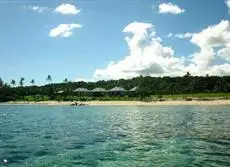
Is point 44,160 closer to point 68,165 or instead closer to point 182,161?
point 68,165

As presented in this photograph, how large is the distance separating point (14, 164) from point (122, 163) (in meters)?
6.76

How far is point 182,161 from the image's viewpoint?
25781 millimetres

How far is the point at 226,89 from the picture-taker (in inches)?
7136

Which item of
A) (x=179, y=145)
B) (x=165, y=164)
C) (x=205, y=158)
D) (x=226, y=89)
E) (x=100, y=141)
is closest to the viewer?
(x=165, y=164)

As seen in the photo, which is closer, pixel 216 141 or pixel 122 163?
pixel 122 163

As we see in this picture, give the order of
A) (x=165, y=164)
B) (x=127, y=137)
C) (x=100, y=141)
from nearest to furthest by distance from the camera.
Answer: (x=165, y=164), (x=100, y=141), (x=127, y=137)

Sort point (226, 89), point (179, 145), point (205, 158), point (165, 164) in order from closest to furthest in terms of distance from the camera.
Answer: point (165, 164) < point (205, 158) < point (179, 145) < point (226, 89)

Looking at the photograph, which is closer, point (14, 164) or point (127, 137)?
point (14, 164)

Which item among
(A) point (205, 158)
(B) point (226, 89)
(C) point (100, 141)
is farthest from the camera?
(B) point (226, 89)

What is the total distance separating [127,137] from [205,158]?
588 inches

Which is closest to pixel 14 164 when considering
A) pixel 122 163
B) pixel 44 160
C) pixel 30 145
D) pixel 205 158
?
pixel 44 160

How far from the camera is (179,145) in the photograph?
1313 inches

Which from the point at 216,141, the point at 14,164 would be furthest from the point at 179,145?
the point at 14,164

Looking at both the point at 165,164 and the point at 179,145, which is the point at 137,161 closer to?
the point at 165,164
